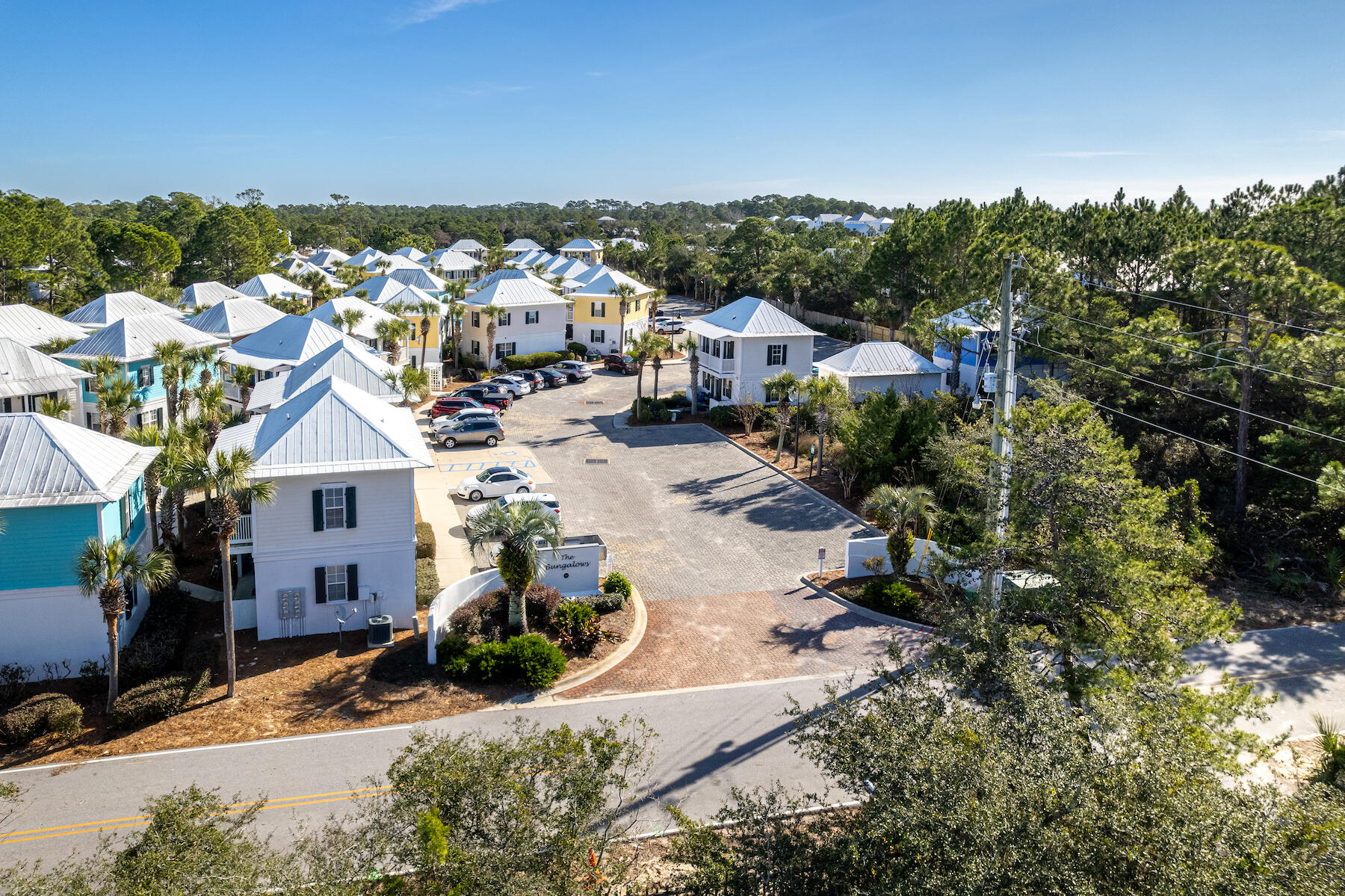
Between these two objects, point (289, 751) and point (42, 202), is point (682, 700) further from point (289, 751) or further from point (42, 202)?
point (42, 202)

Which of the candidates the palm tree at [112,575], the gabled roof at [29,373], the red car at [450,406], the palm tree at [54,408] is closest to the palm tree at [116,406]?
the palm tree at [54,408]

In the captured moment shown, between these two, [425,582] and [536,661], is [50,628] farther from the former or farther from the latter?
[536,661]

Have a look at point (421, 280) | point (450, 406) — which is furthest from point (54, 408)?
point (421, 280)

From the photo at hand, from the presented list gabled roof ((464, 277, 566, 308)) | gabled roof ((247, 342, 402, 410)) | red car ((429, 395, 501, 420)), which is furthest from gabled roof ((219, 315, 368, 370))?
gabled roof ((464, 277, 566, 308))

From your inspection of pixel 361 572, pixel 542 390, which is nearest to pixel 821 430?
pixel 361 572

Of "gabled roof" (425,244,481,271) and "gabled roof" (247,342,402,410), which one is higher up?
"gabled roof" (425,244,481,271)

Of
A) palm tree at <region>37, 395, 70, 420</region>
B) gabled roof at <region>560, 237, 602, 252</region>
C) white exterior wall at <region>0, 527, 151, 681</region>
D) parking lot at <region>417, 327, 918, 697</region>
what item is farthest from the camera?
gabled roof at <region>560, 237, 602, 252</region>

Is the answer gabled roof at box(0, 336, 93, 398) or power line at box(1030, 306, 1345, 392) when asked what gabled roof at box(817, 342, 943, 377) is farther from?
gabled roof at box(0, 336, 93, 398)
